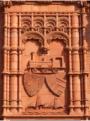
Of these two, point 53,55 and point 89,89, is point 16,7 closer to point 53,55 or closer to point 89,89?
point 53,55

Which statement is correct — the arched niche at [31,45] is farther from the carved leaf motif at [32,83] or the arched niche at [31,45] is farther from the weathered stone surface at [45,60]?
the carved leaf motif at [32,83]

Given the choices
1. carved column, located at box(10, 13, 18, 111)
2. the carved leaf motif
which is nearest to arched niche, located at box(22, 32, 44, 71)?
carved column, located at box(10, 13, 18, 111)

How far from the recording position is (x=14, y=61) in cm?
1487

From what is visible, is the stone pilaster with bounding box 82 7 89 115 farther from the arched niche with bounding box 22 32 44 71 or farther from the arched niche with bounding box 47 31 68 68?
the arched niche with bounding box 22 32 44 71

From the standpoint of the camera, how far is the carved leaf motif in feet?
48.2

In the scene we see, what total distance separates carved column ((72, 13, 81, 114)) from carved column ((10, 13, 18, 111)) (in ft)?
5.66

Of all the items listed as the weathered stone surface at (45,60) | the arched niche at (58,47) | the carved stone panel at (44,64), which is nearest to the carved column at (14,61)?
the weathered stone surface at (45,60)

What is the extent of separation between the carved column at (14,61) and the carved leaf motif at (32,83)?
1.00 feet

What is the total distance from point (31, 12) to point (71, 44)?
158 cm

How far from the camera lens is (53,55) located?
1502cm

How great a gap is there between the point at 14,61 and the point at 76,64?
186cm

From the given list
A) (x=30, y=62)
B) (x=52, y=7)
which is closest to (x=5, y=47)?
(x=30, y=62)

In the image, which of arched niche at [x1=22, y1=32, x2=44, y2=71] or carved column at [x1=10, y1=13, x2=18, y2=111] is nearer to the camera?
carved column at [x1=10, y1=13, x2=18, y2=111]

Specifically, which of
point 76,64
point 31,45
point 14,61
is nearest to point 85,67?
point 76,64
